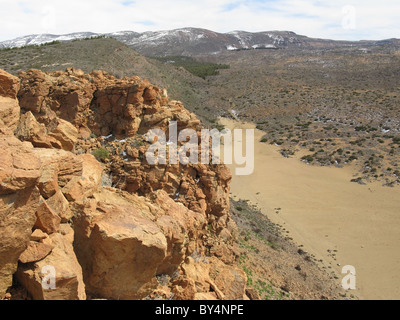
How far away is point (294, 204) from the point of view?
80.3 ft

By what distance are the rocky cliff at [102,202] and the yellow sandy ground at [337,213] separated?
976 cm

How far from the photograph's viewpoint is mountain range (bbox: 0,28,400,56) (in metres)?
141

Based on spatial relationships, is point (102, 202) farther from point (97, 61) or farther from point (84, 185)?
point (97, 61)

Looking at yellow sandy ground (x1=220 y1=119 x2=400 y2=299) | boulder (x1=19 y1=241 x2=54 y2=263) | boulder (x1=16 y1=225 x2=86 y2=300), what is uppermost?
boulder (x1=19 y1=241 x2=54 y2=263)

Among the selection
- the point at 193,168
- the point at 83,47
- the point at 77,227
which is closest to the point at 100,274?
the point at 77,227

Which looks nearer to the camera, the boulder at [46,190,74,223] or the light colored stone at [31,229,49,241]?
the light colored stone at [31,229,49,241]

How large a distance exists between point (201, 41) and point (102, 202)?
534ft

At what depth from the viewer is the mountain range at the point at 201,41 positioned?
141000mm
